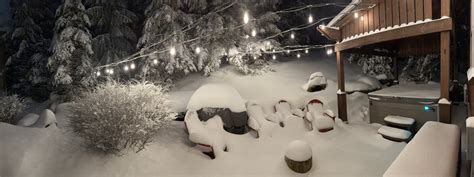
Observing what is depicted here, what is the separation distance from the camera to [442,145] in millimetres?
3092

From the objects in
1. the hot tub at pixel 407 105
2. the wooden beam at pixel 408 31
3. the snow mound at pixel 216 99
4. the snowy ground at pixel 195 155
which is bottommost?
the snowy ground at pixel 195 155

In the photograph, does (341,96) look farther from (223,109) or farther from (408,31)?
(223,109)

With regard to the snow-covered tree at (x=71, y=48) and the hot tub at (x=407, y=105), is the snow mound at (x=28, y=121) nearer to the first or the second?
the snow-covered tree at (x=71, y=48)

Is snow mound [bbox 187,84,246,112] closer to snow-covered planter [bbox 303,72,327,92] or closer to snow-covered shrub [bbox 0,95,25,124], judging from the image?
snow-covered planter [bbox 303,72,327,92]

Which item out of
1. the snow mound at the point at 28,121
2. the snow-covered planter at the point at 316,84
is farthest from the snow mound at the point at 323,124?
the snow mound at the point at 28,121

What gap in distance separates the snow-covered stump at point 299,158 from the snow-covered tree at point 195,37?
20.9 feet

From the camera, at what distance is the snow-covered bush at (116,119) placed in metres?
5.01

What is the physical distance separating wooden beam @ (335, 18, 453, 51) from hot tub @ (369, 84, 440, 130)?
5.24 ft

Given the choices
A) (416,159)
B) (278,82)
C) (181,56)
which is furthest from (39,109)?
(416,159)

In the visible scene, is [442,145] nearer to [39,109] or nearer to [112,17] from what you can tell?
[112,17]

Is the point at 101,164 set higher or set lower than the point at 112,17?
lower

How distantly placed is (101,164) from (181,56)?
6.89m

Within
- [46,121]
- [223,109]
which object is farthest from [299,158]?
[46,121]

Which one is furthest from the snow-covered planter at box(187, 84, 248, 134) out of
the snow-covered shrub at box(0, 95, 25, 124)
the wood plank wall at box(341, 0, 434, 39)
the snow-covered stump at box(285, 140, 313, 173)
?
the snow-covered shrub at box(0, 95, 25, 124)
